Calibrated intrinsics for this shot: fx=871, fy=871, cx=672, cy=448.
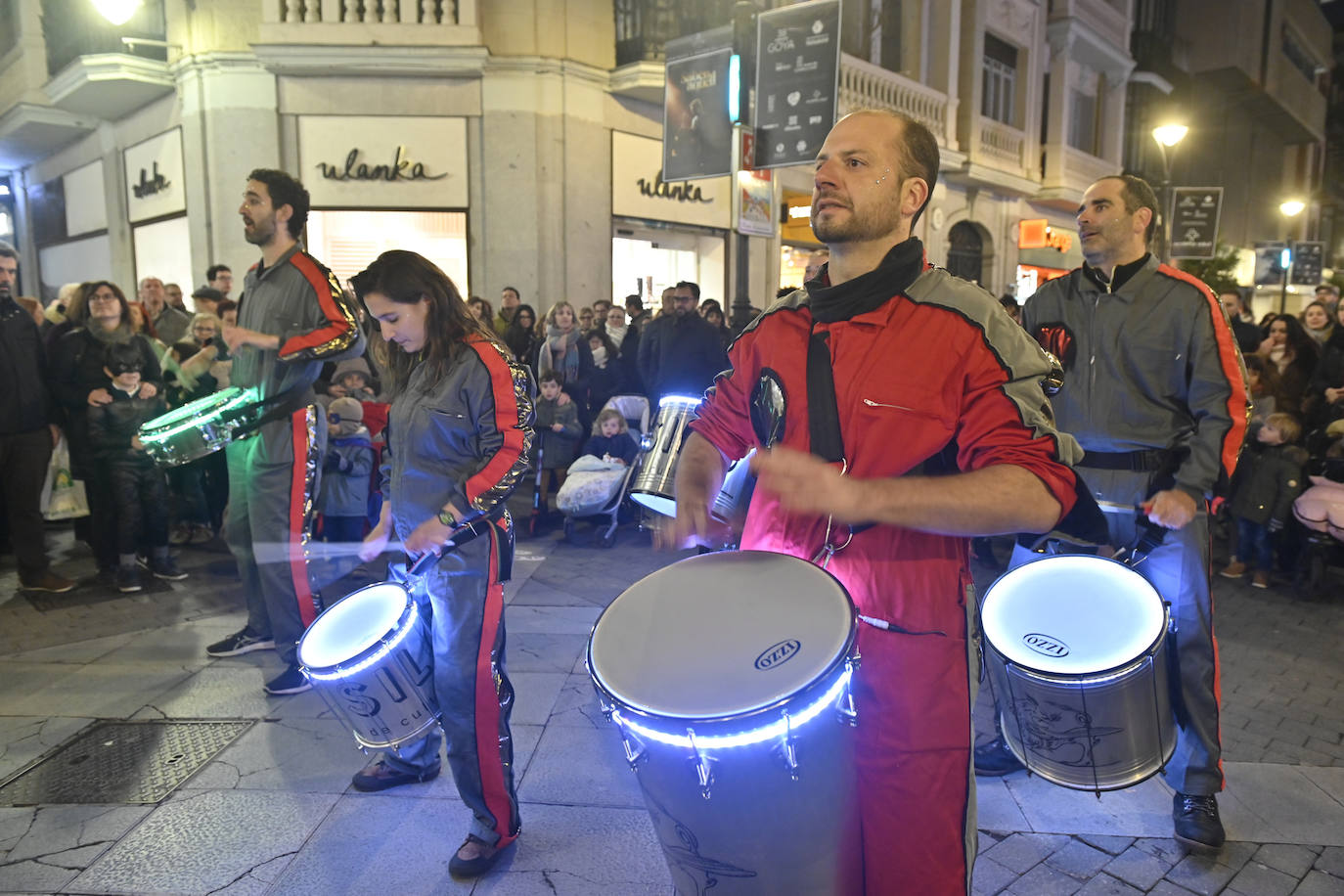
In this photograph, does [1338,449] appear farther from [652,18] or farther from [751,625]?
[652,18]

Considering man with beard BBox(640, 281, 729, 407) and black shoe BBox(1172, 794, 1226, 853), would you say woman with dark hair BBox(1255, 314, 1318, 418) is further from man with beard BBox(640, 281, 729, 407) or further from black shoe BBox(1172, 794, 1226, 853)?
black shoe BBox(1172, 794, 1226, 853)

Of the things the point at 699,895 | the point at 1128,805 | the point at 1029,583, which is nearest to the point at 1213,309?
the point at 1029,583

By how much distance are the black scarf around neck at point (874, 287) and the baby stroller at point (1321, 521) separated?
603 centimetres

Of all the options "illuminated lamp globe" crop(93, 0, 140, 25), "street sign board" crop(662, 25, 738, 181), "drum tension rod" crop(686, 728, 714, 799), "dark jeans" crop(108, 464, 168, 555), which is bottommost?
"dark jeans" crop(108, 464, 168, 555)

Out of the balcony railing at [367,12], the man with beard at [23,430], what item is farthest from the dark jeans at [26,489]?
the balcony railing at [367,12]

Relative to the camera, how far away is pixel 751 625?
156 centimetres

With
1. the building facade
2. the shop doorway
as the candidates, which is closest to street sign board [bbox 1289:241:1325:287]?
the building facade

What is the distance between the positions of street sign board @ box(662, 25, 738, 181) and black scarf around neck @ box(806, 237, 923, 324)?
7.12 metres

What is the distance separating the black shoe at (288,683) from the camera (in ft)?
14.4

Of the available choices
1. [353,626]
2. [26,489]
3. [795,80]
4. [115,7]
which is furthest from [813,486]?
[115,7]

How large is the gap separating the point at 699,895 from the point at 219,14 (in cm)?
1498

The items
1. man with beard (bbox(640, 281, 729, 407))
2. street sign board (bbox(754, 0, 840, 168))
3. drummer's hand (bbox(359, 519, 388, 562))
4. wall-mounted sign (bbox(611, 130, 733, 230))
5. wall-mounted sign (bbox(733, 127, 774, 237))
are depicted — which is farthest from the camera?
wall-mounted sign (bbox(611, 130, 733, 230))

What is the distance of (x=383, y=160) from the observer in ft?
43.2

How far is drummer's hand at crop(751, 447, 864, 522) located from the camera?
1503mm
